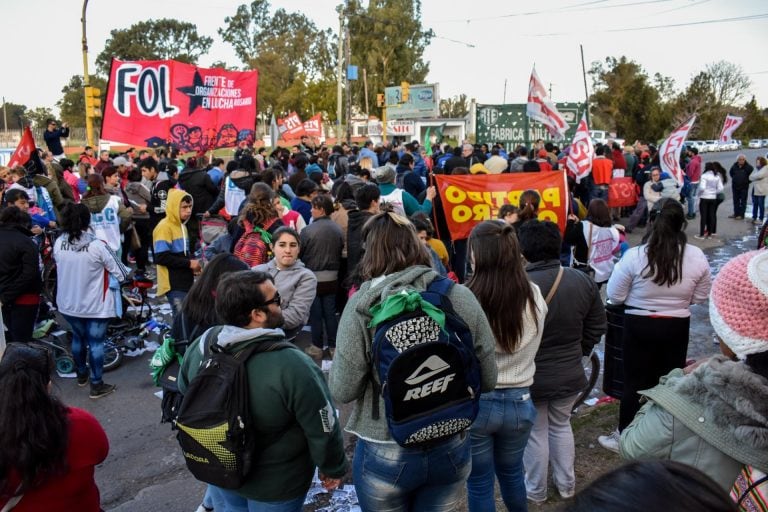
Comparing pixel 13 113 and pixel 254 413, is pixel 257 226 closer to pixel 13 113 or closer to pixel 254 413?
pixel 254 413

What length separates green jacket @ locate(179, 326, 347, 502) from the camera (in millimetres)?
2424

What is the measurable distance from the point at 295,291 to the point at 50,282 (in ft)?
13.0

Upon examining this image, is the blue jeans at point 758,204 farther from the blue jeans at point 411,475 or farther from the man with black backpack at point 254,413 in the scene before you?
the man with black backpack at point 254,413

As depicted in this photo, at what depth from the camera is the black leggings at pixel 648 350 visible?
13.2 ft

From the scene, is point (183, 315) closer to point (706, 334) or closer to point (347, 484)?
point (347, 484)

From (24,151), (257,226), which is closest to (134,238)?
(24,151)

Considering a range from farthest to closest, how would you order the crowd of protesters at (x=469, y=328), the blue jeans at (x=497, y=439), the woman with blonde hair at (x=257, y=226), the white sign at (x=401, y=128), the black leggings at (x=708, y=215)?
the white sign at (x=401, y=128), the black leggings at (x=708, y=215), the woman with blonde hair at (x=257, y=226), the blue jeans at (x=497, y=439), the crowd of protesters at (x=469, y=328)

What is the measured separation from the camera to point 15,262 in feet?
17.6

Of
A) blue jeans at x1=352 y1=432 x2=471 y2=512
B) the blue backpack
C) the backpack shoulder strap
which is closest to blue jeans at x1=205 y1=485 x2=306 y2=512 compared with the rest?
blue jeans at x1=352 y1=432 x2=471 y2=512

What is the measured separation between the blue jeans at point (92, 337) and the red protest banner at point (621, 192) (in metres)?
10.7

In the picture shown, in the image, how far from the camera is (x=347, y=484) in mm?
4207

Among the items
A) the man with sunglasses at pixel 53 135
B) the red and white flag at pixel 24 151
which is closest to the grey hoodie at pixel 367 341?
the red and white flag at pixel 24 151

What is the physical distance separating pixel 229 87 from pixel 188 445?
11.2 metres

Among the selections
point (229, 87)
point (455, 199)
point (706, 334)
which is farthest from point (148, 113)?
point (706, 334)
